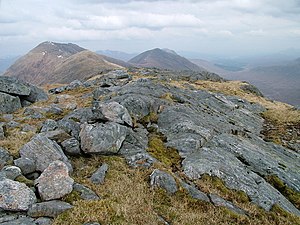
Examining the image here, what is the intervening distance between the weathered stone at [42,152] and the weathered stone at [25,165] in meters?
0.30

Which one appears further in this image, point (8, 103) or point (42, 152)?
point (8, 103)

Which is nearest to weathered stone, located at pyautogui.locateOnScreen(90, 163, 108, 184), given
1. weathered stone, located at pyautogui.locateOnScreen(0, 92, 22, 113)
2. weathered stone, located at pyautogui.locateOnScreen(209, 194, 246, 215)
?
weathered stone, located at pyautogui.locateOnScreen(209, 194, 246, 215)

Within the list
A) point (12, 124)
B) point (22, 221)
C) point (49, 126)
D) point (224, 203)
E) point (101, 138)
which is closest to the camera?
point (22, 221)

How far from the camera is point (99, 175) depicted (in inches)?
643

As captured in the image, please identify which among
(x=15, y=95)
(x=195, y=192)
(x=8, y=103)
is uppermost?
(x=15, y=95)

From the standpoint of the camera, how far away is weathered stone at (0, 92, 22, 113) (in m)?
31.3

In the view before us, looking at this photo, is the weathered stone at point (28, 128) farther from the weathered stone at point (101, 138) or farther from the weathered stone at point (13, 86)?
the weathered stone at point (13, 86)

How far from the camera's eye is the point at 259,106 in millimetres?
50875

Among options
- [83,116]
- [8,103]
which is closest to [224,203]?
[83,116]

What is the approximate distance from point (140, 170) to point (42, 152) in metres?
5.74

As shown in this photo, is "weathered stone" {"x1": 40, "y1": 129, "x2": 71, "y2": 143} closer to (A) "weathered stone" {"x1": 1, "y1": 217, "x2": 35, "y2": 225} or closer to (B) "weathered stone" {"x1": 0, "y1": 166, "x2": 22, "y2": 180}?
(B) "weathered stone" {"x1": 0, "y1": 166, "x2": 22, "y2": 180}

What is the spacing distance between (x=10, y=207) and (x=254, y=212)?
38.4 ft

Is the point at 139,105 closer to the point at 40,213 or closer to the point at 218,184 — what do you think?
the point at 218,184

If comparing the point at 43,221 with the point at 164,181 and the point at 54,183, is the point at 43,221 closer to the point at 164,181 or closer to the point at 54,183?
the point at 54,183
